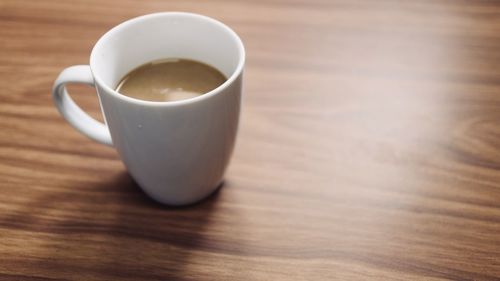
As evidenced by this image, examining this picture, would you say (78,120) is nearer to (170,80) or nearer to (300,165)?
(170,80)

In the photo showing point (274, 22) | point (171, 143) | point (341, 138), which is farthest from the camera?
point (274, 22)

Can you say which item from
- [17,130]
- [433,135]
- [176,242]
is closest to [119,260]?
[176,242]

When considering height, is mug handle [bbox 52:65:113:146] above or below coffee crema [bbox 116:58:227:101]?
below

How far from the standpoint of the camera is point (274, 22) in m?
0.79

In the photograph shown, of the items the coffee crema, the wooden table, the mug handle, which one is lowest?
the wooden table

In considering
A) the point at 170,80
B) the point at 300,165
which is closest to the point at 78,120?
the point at 170,80

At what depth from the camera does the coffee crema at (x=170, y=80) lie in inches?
21.3

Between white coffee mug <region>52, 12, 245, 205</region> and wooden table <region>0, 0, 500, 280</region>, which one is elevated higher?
white coffee mug <region>52, 12, 245, 205</region>

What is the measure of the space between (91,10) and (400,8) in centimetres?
43

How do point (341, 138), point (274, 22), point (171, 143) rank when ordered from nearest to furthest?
1. point (171, 143)
2. point (341, 138)
3. point (274, 22)

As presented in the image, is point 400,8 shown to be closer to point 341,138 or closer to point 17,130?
point 341,138

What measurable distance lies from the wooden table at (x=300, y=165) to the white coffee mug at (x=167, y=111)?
5 centimetres

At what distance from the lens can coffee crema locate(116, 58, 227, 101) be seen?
0.54 metres

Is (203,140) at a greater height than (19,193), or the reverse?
(203,140)
